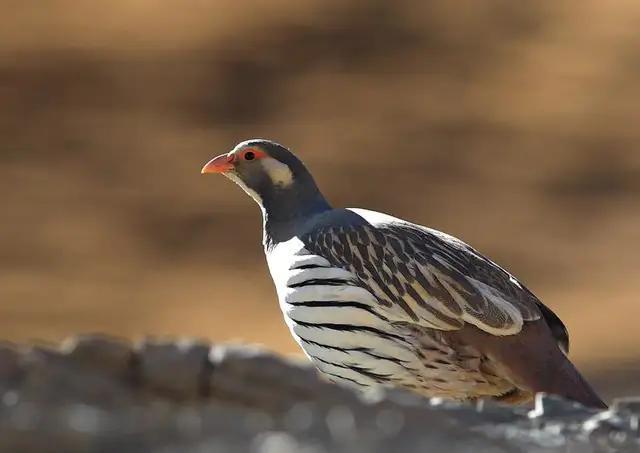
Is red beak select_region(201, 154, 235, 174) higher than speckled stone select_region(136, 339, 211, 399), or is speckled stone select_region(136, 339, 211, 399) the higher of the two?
red beak select_region(201, 154, 235, 174)

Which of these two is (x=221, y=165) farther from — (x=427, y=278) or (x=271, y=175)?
(x=427, y=278)

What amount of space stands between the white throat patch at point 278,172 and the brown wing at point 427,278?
75 cm

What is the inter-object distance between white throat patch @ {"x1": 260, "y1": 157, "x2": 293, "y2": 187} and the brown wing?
0.75m

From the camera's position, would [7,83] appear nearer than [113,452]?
No

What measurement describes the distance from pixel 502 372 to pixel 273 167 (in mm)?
2110

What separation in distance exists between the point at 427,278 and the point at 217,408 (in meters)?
Result: 3.59

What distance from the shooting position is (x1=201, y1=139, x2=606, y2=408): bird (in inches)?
319

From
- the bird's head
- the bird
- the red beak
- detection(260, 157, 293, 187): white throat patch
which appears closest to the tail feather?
the bird

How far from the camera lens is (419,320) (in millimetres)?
8219

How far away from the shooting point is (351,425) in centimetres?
469

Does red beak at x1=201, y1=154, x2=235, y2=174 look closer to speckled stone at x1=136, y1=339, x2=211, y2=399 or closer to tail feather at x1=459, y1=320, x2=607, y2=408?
tail feather at x1=459, y1=320, x2=607, y2=408

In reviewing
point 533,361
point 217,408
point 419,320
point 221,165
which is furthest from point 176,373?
point 221,165

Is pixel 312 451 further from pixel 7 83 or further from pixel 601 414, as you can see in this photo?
pixel 7 83

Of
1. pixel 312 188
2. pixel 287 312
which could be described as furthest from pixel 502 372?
pixel 312 188
